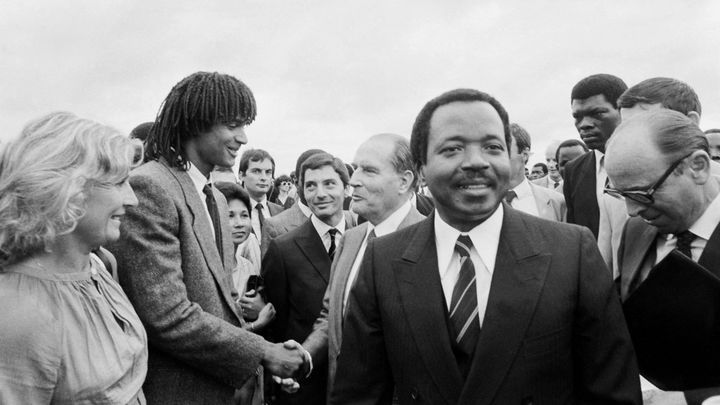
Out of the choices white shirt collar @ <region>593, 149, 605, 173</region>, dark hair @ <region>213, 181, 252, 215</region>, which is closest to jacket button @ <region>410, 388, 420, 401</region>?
white shirt collar @ <region>593, 149, 605, 173</region>

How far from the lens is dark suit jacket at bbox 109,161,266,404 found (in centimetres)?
258

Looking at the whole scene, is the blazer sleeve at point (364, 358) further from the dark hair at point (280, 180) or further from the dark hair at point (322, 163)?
the dark hair at point (280, 180)

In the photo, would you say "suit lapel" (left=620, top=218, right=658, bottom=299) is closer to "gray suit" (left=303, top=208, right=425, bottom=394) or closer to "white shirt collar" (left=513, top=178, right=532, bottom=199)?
"gray suit" (left=303, top=208, right=425, bottom=394)

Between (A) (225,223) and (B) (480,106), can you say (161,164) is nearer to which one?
(A) (225,223)

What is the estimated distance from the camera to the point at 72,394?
78.6 inches

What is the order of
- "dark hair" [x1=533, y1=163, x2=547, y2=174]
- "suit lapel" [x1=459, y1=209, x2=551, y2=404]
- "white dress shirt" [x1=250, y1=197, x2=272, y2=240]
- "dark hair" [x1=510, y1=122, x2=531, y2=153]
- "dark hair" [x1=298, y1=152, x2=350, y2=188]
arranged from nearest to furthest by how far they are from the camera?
1. "suit lapel" [x1=459, y1=209, x2=551, y2=404]
2. "dark hair" [x1=298, y1=152, x2=350, y2=188]
3. "dark hair" [x1=510, y1=122, x2=531, y2=153]
4. "white dress shirt" [x1=250, y1=197, x2=272, y2=240]
5. "dark hair" [x1=533, y1=163, x2=547, y2=174]

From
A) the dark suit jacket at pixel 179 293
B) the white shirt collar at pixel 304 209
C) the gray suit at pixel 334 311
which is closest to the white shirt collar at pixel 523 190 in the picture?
the gray suit at pixel 334 311

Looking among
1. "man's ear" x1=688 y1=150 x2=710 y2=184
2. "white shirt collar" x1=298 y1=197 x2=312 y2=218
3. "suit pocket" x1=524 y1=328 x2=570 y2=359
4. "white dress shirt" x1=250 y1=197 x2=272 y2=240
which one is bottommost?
"white dress shirt" x1=250 y1=197 x2=272 y2=240

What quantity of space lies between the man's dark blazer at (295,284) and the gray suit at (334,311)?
342mm

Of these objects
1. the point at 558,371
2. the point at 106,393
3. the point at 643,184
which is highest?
the point at 643,184

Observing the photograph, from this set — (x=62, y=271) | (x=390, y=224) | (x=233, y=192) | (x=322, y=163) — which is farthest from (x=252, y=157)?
(x=62, y=271)

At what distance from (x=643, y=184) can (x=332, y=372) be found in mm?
2029

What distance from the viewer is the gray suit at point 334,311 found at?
3.53 meters

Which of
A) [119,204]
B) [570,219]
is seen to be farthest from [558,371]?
[570,219]
